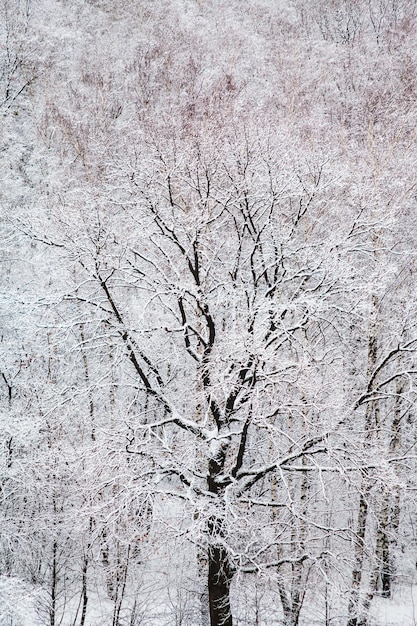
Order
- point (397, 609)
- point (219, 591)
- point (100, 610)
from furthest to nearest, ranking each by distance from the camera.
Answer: point (397, 609) < point (100, 610) < point (219, 591)

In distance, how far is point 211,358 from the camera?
7.66 meters

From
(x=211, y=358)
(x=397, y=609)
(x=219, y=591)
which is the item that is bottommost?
(x=397, y=609)

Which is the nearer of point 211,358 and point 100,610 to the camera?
point 211,358

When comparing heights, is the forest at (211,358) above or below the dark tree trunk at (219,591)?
above

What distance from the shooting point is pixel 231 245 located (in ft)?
34.7

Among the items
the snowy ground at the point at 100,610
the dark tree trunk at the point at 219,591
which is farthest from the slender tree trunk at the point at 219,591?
the snowy ground at the point at 100,610

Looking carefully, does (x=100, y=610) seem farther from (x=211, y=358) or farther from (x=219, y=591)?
(x=211, y=358)

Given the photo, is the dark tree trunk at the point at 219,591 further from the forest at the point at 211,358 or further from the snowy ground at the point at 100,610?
the snowy ground at the point at 100,610

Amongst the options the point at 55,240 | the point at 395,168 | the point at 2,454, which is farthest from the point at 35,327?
the point at 395,168

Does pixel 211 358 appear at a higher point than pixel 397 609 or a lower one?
higher

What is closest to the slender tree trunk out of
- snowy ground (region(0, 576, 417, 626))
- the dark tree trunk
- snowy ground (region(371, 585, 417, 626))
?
the dark tree trunk

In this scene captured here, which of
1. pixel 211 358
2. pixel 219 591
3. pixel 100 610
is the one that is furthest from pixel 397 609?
pixel 211 358

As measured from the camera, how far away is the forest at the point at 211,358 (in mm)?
7664

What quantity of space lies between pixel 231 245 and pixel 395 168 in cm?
446
